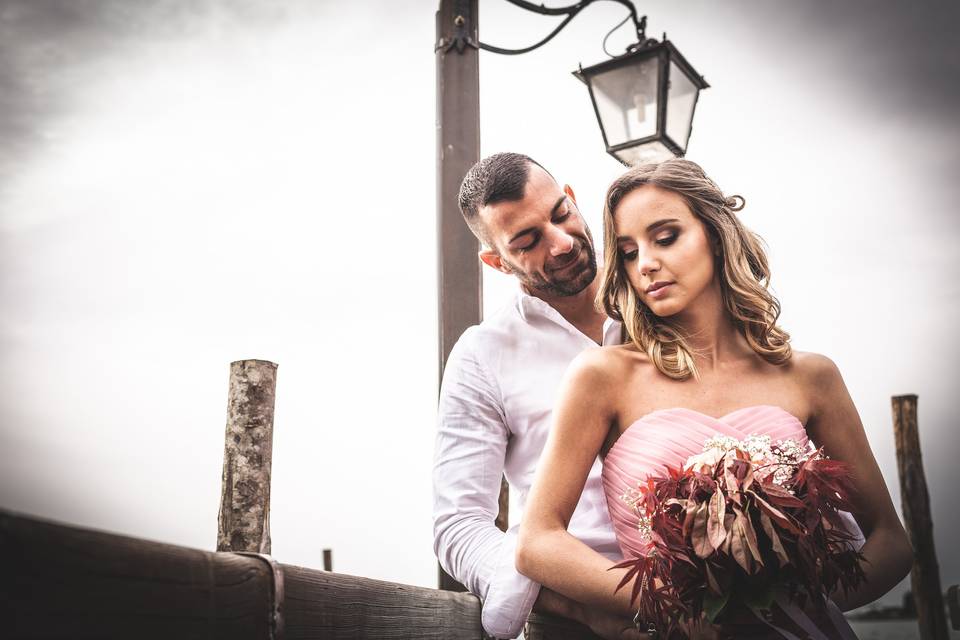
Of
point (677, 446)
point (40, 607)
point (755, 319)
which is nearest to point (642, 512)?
point (677, 446)

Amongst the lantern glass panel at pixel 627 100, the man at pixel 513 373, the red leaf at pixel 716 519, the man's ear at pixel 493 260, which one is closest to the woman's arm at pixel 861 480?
the red leaf at pixel 716 519

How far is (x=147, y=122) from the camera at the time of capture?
1933 cm

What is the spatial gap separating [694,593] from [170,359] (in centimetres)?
1755

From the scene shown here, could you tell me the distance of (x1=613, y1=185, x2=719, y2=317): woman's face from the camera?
99.7 inches

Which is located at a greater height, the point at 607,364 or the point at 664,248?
the point at 664,248

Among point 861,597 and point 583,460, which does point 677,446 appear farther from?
point 861,597

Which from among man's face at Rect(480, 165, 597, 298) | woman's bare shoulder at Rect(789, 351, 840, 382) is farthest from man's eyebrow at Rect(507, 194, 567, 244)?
woman's bare shoulder at Rect(789, 351, 840, 382)

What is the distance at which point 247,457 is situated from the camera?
18.6 ft

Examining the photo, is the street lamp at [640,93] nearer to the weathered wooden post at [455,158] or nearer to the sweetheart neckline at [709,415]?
the weathered wooden post at [455,158]

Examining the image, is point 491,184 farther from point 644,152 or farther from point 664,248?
point 644,152

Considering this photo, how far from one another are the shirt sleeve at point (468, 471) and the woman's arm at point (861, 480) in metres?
1.13

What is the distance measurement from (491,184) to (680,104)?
2109 millimetres

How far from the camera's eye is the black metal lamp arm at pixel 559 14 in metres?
4.98

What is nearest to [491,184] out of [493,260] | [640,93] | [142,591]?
[493,260]
